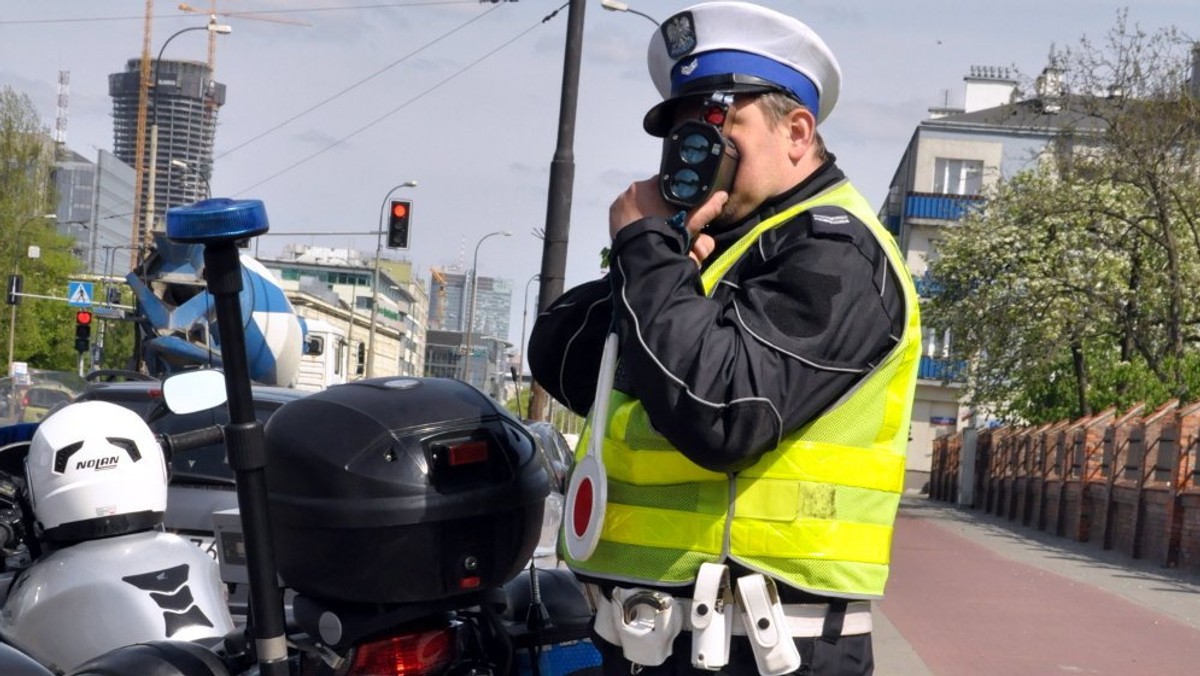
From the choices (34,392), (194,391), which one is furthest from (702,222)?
(34,392)

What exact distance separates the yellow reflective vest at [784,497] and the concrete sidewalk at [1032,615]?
315 inches

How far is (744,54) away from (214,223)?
1005 millimetres

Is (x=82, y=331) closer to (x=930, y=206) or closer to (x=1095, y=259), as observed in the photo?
(x=1095, y=259)

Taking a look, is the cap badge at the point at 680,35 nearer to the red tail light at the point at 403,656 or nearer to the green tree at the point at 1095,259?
the red tail light at the point at 403,656

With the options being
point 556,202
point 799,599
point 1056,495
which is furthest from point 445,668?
point 1056,495

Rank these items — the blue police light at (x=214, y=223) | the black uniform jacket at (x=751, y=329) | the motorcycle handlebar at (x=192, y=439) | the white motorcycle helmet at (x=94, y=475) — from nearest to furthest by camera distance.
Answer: the blue police light at (x=214, y=223) → the black uniform jacket at (x=751, y=329) → the motorcycle handlebar at (x=192, y=439) → the white motorcycle helmet at (x=94, y=475)

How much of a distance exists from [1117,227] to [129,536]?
117 feet

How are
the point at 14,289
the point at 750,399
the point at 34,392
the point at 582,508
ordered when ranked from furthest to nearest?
1. the point at 14,289
2. the point at 34,392
3. the point at 582,508
4. the point at 750,399

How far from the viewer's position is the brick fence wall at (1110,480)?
2303 cm

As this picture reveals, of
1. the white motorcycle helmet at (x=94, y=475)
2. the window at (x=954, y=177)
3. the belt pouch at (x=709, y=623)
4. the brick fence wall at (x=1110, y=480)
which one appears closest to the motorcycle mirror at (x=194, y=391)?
the white motorcycle helmet at (x=94, y=475)

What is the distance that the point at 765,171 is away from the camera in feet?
9.08

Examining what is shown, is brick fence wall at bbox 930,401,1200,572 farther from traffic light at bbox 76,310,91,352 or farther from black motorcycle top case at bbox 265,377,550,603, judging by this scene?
traffic light at bbox 76,310,91,352

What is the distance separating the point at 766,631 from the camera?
2510 millimetres

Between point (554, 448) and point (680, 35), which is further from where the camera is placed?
point (554, 448)
